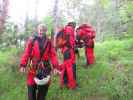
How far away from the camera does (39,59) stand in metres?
7.58

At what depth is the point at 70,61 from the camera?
9133mm

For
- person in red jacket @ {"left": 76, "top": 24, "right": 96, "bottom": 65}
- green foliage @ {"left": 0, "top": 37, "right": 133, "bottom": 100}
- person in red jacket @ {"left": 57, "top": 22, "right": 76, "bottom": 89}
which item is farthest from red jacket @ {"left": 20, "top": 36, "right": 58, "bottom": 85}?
person in red jacket @ {"left": 76, "top": 24, "right": 96, "bottom": 65}

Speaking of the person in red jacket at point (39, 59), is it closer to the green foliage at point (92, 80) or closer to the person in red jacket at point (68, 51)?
the person in red jacket at point (68, 51)

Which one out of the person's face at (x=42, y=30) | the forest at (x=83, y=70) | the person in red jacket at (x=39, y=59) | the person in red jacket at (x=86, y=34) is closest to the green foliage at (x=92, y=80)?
the forest at (x=83, y=70)

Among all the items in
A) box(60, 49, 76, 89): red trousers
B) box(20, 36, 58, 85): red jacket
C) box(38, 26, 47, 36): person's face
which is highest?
box(38, 26, 47, 36): person's face

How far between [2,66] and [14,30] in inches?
76.0

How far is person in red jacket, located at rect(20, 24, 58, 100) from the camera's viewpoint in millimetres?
7504

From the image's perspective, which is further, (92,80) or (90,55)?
(90,55)

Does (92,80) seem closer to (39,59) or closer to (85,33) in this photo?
(85,33)

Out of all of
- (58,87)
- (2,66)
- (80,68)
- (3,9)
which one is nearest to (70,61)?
(58,87)

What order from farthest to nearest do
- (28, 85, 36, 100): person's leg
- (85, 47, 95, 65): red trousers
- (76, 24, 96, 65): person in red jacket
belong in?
1. (85, 47, 95, 65): red trousers
2. (76, 24, 96, 65): person in red jacket
3. (28, 85, 36, 100): person's leg

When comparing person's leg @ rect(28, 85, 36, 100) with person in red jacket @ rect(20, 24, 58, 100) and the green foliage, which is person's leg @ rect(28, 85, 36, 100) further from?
the green foliage

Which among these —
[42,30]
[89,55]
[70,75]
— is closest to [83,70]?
[89,55]

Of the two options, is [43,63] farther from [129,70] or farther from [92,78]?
[129,70]
